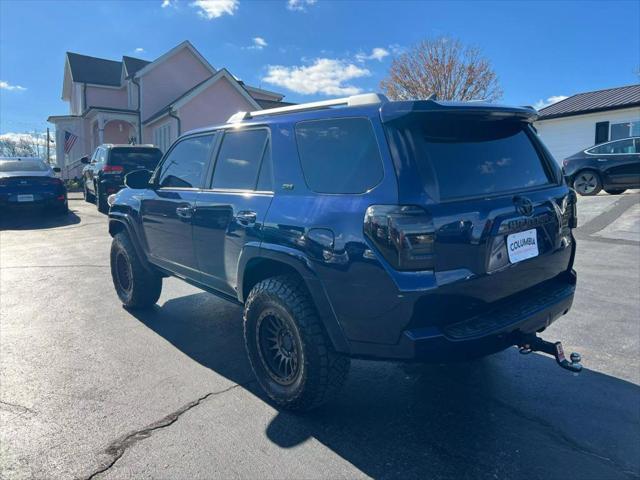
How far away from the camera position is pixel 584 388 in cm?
322

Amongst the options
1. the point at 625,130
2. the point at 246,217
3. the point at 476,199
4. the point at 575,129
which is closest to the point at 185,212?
the point at 246,217

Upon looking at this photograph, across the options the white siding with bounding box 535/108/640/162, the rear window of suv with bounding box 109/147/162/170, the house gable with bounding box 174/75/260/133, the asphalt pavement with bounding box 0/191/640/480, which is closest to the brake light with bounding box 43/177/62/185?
the rear window of suv with bounding box 109/147/162/170

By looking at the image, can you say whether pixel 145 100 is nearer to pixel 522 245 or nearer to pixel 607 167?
pixel 607 167

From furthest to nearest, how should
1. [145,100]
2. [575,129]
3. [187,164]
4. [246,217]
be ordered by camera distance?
[145,100]
[575,129]
[187,164]
[246,217]

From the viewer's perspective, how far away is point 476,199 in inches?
98.0

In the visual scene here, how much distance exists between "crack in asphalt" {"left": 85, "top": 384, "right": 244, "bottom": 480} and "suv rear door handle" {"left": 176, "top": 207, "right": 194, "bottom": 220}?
146cm

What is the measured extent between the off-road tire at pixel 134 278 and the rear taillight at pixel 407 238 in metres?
3.15

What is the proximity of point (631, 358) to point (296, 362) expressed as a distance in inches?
106

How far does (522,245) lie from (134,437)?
2.47 meters

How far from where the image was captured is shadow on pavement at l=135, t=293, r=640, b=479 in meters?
2.43

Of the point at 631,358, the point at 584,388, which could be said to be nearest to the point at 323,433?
the point at 584,388

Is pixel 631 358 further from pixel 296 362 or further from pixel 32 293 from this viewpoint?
pixel 32 293

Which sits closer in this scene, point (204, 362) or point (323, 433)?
point (323, 433)

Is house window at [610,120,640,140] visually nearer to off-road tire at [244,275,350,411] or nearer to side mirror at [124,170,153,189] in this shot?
side mirror at [124,170,153,189]
